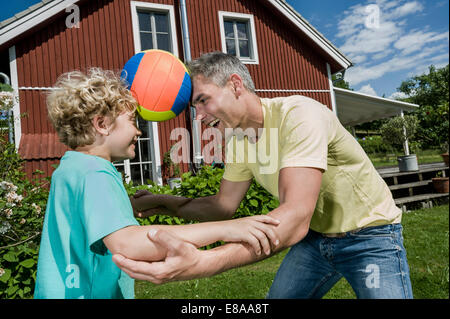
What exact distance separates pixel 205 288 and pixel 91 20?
758 centimetres

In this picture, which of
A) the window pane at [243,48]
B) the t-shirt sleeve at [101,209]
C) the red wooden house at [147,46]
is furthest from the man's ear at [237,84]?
the window pane at [243,48]

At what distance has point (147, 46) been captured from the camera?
9.11 meters

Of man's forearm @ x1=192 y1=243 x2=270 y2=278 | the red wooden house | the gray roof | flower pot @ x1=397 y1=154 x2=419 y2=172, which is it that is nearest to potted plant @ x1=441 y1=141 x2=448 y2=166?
flower pot @ x1=397 y1=154 x2=419 y2=172

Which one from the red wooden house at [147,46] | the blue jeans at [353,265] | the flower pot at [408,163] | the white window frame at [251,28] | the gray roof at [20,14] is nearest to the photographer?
the blue jeans at [353,265]

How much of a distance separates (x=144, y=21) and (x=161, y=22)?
489 mm

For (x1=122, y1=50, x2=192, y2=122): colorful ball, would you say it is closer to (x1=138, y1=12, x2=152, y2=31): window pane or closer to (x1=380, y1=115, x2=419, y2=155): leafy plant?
(x1=138, y1=12, x2=152, y2=31): window pane

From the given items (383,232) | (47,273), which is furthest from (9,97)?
(383,232)

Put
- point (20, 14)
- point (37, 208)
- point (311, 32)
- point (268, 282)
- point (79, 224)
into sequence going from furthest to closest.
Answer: point (311, 32) → point (20, 14) → point (268, 282) → point (37, 208) → point (79, 224)

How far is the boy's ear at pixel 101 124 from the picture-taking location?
142 centimetres

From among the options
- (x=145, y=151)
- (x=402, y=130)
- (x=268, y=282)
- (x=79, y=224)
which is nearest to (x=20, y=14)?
(x=145, y=151)

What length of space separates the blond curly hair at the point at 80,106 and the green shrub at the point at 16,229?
143 centimetres

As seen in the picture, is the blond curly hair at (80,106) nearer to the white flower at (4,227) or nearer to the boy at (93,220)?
the boy at (93,220)

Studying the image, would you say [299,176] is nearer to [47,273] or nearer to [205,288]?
[47,273]

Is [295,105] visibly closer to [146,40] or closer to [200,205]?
[200,205]
